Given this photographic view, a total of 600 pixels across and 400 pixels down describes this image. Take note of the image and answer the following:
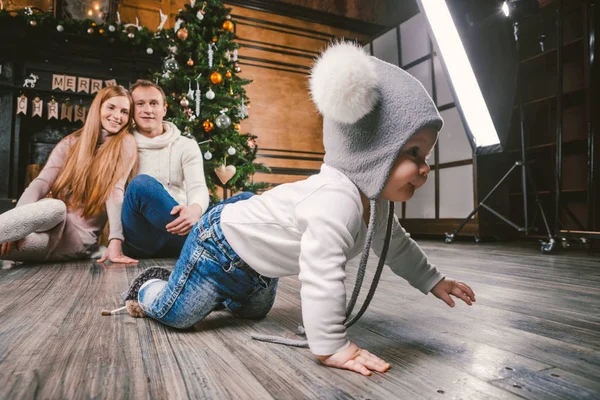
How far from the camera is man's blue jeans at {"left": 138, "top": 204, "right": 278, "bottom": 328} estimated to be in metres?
0.82

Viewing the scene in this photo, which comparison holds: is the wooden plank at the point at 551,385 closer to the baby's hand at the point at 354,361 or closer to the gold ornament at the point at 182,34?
the baby's hand at the point at 354,361

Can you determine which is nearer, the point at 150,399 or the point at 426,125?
the point at 150,399

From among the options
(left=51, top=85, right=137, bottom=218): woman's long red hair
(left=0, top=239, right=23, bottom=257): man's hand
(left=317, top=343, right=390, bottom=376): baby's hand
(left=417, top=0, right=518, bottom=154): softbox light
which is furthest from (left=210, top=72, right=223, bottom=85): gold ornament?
(left=317, top=343, right=390, bottom=376): baby's hand

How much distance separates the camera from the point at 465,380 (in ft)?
1.92

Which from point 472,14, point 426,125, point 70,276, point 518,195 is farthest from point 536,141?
point 70,276

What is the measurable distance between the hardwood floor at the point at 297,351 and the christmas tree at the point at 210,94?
7.01 feet

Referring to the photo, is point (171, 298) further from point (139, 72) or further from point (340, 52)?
point (139, 72)

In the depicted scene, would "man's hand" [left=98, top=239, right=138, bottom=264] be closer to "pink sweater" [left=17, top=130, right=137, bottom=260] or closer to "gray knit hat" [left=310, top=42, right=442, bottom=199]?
"pink sweater" [left=17, top=130, right=137, bottom=260]

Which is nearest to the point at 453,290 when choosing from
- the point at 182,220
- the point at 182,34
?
the point at 182,220

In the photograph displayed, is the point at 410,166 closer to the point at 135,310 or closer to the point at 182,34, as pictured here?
the point at 135,310

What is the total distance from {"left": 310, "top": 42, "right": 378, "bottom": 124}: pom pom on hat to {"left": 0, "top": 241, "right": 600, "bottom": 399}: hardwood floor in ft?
1.42

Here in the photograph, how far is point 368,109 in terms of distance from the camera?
2.15ft

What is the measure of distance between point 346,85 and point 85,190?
1.99 meters

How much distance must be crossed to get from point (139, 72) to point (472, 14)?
353 centimetres
